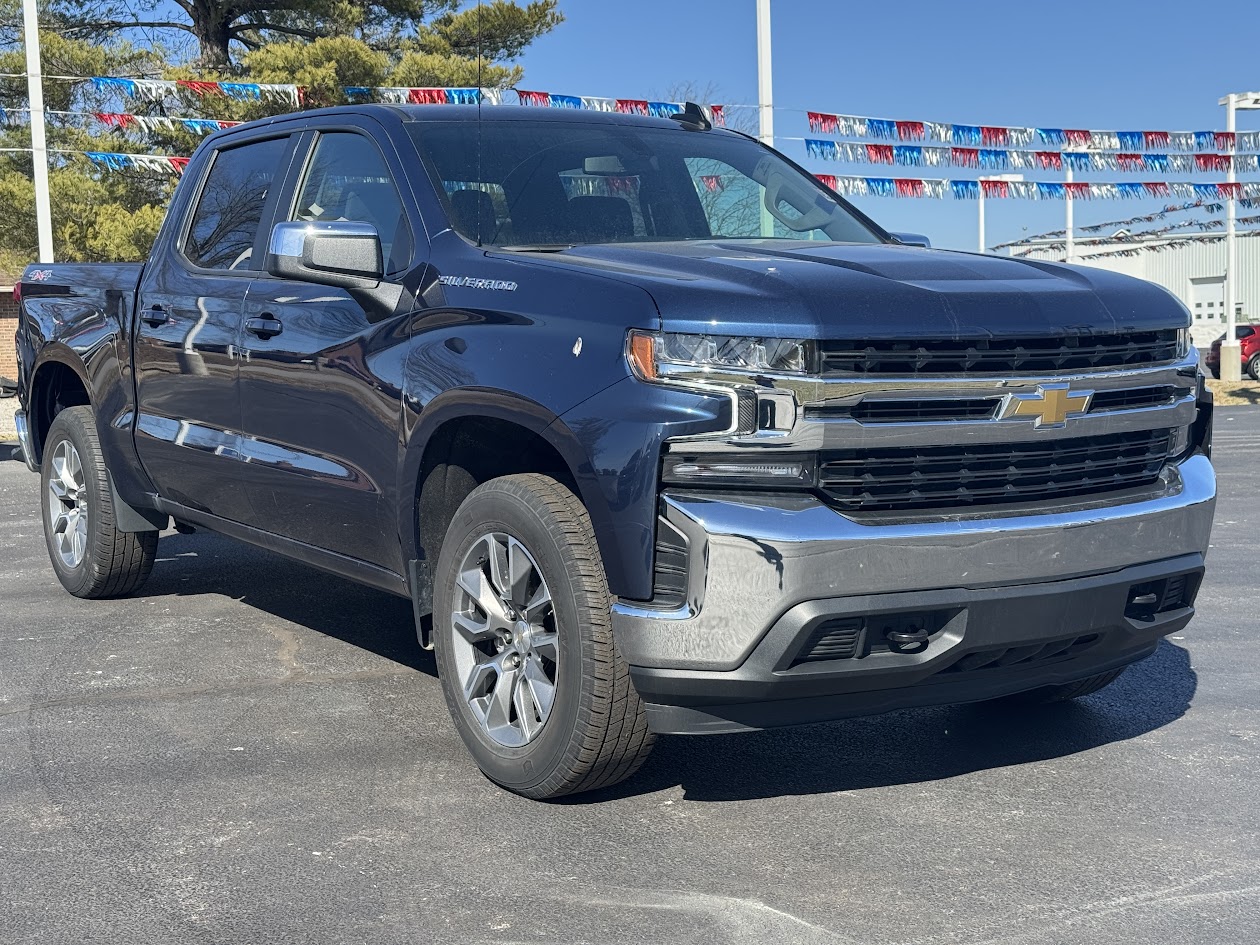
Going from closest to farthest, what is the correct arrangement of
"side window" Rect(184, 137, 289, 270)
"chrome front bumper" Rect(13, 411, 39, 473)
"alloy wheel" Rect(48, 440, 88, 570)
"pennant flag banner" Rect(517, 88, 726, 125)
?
"side window" Rect(184, 137, 289, 270) < "alloy wheel" Rect(48, 440, 88, 570) < "chrome front bumper" Rect(13, 411, 39, 473) < "pennant flag banner" Rect(517, 88, 726, 125)

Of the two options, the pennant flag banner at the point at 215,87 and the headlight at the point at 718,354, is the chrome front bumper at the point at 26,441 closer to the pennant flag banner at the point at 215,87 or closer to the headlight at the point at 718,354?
the headlight at the point at 718,354

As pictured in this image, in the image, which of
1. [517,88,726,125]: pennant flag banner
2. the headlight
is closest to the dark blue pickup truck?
the headlight

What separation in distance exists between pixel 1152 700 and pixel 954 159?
17.2 m

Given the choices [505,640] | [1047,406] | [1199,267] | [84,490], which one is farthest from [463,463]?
[1199,267]

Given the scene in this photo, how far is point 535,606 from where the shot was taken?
3.96 metres

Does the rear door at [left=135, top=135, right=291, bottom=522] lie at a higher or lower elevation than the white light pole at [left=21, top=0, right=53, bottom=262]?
lower

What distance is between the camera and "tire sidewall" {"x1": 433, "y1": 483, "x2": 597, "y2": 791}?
376 cm

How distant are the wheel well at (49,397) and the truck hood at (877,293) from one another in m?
3.64

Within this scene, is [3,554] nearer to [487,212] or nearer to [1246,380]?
[487,212]

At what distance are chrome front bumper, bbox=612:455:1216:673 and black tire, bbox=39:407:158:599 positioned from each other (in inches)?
146

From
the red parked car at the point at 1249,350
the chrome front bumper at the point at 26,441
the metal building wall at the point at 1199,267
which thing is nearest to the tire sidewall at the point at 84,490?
the chrome front bumper at the point at 26,441

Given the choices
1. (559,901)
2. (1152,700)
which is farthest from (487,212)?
(1152,700)

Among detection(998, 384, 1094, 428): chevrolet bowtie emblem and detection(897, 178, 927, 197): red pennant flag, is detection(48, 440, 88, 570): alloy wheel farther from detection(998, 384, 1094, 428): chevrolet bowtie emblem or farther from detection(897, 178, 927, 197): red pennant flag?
detection(897, 178, 927, 197): red pennant flag

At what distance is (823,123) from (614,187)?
14925mm
